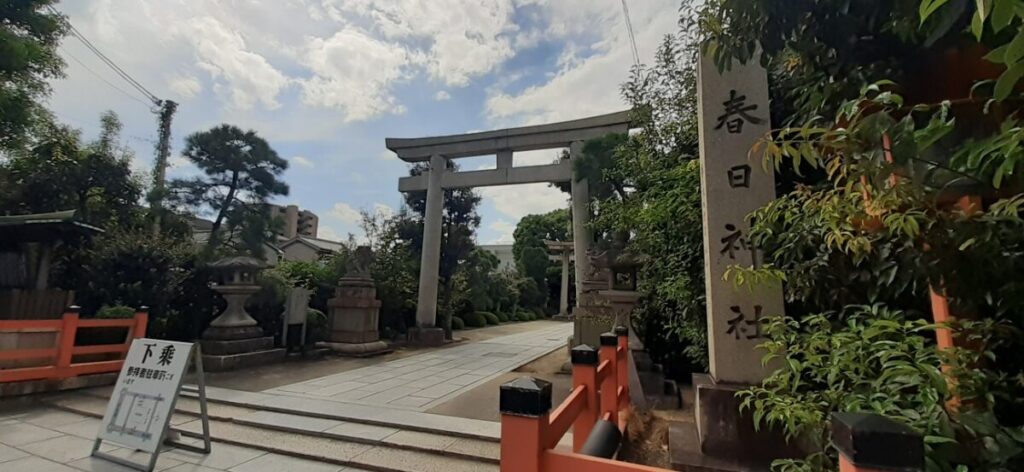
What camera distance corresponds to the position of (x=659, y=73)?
4.77m

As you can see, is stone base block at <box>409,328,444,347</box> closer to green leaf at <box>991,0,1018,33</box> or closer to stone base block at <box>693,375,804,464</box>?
stone base block at <box>693,375,804,464</box>

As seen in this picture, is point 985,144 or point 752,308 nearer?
point 985,144

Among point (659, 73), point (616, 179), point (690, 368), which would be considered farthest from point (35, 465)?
point (616, 179)

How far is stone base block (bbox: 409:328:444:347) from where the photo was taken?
32.7ft

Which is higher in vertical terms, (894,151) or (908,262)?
(894,151)

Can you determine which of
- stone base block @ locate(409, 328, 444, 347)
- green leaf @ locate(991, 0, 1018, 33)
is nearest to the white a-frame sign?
green leaf @ locate(991, 0, 1018, 33)

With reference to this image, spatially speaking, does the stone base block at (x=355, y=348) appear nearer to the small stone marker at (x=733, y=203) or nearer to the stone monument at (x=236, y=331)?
the stone monument at (x=236, y=331)

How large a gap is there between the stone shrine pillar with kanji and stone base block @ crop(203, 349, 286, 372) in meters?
6.45

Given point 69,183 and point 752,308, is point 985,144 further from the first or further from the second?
point 69,183

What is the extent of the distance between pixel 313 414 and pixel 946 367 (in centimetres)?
447

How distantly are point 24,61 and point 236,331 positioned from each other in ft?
18.7

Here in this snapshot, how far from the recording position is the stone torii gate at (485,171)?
8.55m

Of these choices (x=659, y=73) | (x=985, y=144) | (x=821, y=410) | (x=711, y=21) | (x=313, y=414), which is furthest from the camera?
(x=659, y=73)

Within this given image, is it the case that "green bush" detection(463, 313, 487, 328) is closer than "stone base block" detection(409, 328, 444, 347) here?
No
